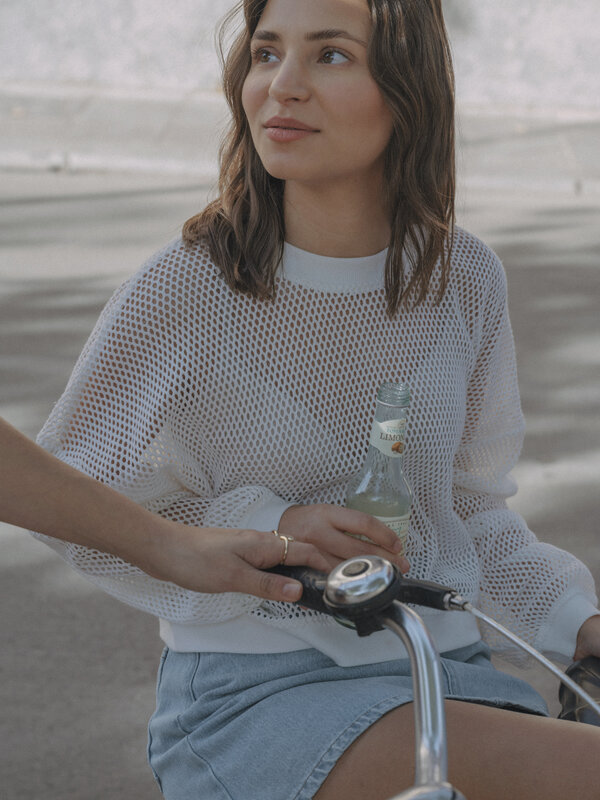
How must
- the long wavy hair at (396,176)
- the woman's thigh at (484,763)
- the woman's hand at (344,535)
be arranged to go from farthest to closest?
1. the long wavy hair at (396,176)
2. the woman's hand at (344,535)
3. the woman's thigh at (484,763)

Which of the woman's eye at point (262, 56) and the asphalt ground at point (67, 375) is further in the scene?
the asphalt ground at point (67, 375)

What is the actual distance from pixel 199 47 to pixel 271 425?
10125 mm

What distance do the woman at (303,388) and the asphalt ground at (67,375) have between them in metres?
0.69

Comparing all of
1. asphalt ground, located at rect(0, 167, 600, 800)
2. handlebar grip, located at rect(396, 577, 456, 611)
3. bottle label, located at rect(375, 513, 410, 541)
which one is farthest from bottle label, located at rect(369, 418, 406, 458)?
asphalt ground, located at rect(0, 167, 600, 800)

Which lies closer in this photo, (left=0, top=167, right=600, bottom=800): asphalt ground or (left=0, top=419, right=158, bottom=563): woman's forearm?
(left=0, top=419, right=158, bottom=563): woman's forearm

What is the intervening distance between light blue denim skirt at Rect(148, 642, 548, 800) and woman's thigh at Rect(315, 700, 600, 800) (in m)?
0.03

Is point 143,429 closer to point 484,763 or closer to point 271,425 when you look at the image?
point 271,425

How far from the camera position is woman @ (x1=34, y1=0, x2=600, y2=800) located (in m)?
1.89

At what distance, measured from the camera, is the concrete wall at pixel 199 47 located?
37.1 ft

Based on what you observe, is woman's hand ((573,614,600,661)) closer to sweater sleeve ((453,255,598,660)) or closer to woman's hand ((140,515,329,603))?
sweater sleeve ((453,255,598,660))

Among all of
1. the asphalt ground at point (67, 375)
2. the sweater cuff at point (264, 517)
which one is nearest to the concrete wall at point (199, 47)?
the asphalt ground at point (67, 375)

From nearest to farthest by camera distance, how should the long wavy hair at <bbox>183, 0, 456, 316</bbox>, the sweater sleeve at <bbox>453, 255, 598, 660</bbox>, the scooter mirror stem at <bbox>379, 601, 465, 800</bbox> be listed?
1. the scooter mirror stem at <bbox>379, 601, 465, 800</bbox>
2. the long wavy hair at <bbox>183, 0, 456, 316</bbox>
3. the sweater sleeve at <bbox>453, 255, 598, 660</bbox>

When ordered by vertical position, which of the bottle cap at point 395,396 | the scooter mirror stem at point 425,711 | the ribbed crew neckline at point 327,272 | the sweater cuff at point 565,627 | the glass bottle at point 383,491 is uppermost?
the ribbed crew neckline at point 327,272

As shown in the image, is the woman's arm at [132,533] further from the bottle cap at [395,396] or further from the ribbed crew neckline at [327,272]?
the ribbed crew neckline at [327,272]
